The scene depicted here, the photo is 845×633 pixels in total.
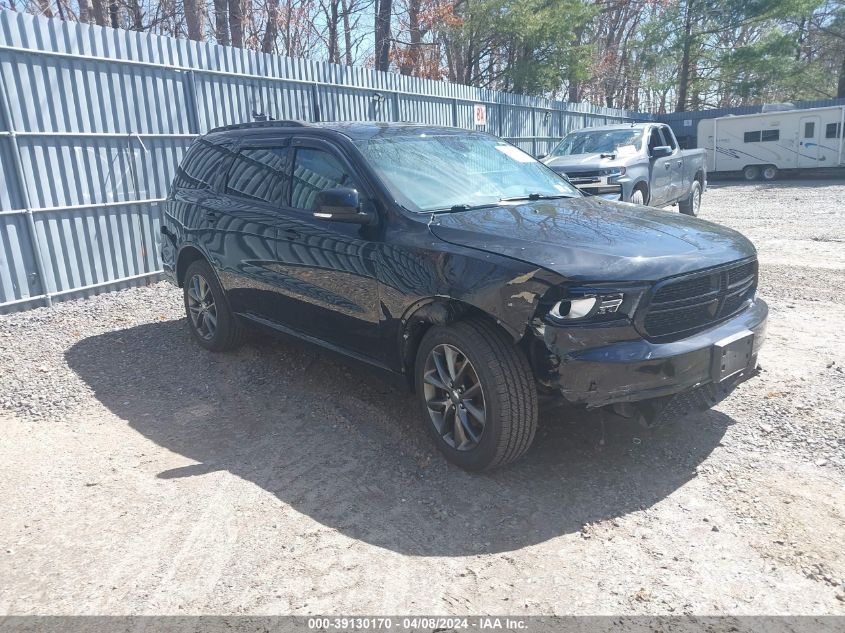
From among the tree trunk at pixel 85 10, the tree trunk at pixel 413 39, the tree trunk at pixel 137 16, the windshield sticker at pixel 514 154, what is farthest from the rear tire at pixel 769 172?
the tree trunk at pixel 85 10

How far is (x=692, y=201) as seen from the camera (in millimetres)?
13820

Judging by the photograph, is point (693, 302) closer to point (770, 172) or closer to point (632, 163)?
point (632, 163)

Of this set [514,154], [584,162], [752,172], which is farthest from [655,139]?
[752,172]

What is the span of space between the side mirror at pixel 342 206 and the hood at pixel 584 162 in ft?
24.9

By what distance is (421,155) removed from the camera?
172 inches

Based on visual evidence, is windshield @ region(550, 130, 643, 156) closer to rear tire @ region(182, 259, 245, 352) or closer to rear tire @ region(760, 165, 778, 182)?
rear tire @ region(182, 259, 245, 352)

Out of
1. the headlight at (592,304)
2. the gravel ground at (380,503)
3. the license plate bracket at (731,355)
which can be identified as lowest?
the gravel ground at (380,503)

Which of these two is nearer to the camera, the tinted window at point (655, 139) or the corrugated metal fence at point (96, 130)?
the corrugated metal fence at point (96, 130)

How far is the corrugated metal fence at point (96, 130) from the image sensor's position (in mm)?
7082

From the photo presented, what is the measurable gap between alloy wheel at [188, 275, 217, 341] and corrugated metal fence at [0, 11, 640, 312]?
2.74 metres

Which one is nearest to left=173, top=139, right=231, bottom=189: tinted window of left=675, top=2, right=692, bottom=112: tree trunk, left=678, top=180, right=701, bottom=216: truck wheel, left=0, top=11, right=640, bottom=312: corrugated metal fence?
left=0, top=11, right=640, bottom=312: corrugated metal fence

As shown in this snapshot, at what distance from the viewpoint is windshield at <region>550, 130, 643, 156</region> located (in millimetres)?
11508

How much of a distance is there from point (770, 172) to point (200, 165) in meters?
24.1

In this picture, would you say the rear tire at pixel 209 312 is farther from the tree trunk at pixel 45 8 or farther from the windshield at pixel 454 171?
the tree trunk at pixel 45 8
